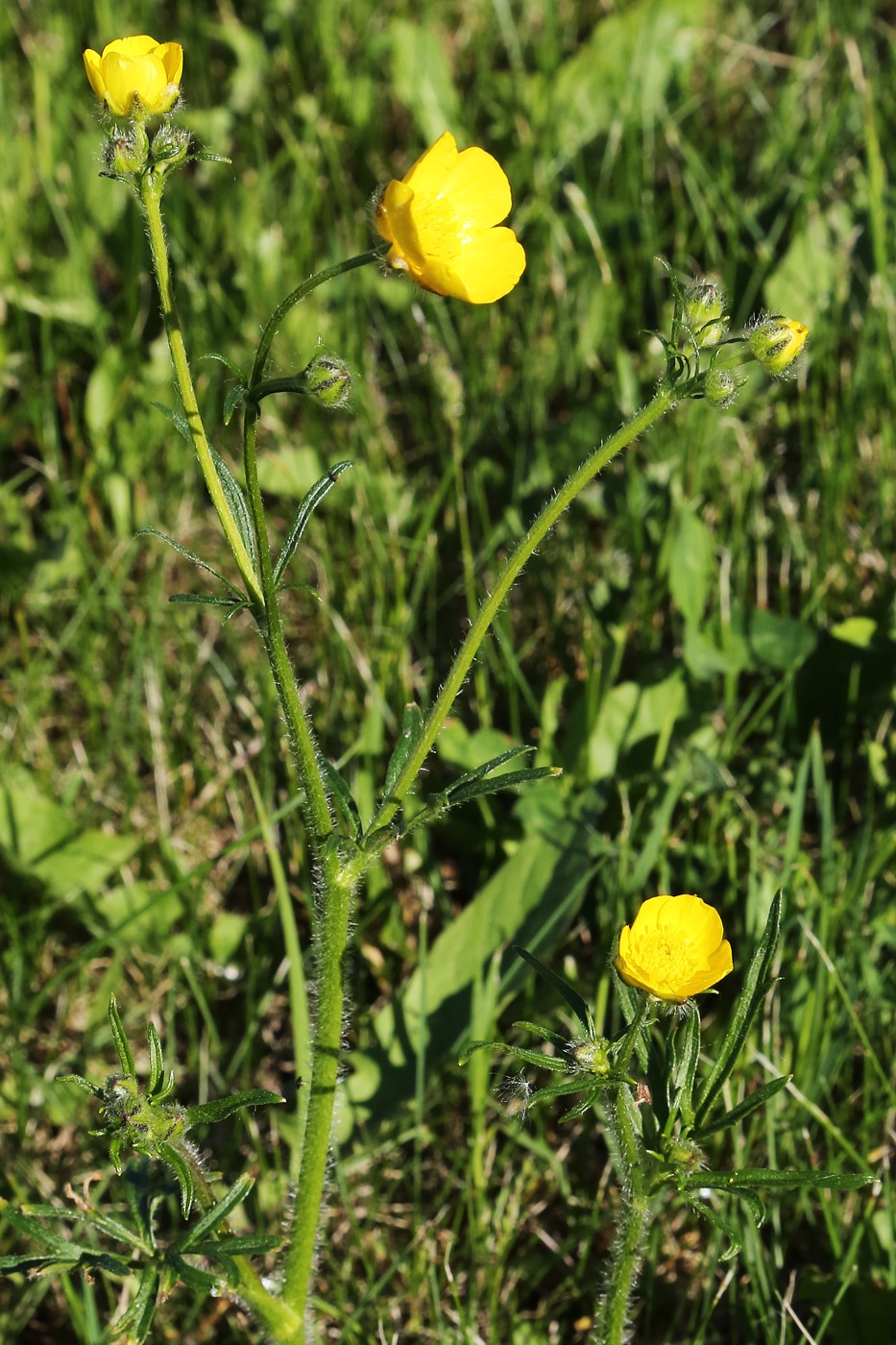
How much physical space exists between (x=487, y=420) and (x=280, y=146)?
1.38 m

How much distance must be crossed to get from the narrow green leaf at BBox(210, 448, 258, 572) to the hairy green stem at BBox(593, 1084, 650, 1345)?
80 centimetres

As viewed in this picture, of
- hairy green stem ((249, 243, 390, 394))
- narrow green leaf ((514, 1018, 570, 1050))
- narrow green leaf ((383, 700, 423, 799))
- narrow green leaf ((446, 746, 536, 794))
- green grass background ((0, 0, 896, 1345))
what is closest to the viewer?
hairy green stem ((249, 243, 390, 394))

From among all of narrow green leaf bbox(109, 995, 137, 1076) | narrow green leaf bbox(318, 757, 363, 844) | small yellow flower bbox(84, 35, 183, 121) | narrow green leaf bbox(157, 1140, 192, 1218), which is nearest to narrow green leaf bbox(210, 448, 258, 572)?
narrow green leaf bbox(318, 757, 363, 844)

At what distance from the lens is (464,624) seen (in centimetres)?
305

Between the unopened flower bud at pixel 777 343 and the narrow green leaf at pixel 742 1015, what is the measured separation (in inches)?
25.8

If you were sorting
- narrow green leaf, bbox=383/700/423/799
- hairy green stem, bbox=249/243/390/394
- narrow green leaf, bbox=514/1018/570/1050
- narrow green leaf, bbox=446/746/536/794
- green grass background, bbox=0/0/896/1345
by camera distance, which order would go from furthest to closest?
green grass background, bbox=0/0/896/1345 < narrow green leaf, bbox=383/700/423/799 < narrow green leaf, bbox=446/746/536/794 < narrow green leaf, bbox=514/1018/570/1050 < hairy green stem, bbox=249/243/390/394

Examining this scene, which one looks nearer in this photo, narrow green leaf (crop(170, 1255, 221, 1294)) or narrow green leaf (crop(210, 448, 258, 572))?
narrow green leaf (crop(170, 1255, 221, 1294))

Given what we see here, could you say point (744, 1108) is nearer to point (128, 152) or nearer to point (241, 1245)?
point (241, 1245)

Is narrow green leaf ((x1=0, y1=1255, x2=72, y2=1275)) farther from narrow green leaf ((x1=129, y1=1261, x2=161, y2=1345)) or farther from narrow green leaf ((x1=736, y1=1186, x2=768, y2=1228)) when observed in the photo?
narrow green leaf ((x1=736, y1=1186, x2=768, y2=1228))

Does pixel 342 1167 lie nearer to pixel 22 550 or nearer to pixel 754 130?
pixel 22 550

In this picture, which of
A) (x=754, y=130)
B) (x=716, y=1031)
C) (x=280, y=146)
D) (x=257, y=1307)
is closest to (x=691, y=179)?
(x=754, y=130)

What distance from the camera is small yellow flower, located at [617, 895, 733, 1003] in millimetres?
1659

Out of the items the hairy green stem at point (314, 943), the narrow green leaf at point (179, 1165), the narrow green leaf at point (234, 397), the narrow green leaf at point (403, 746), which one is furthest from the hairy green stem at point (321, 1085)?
the narrow green leaf at point (234, 397)

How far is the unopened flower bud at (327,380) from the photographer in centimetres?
153
